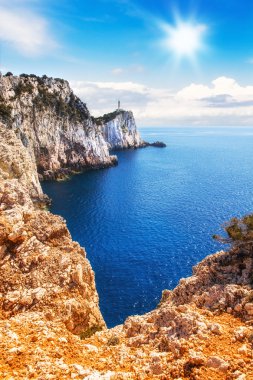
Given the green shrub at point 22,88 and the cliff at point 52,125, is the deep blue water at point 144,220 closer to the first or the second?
the cliff at point 52,125

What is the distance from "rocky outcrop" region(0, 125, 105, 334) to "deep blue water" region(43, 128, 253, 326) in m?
20.6

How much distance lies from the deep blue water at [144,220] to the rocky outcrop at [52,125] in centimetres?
1000

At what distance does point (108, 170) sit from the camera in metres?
144

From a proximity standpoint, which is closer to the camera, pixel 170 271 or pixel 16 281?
pixel 16 281

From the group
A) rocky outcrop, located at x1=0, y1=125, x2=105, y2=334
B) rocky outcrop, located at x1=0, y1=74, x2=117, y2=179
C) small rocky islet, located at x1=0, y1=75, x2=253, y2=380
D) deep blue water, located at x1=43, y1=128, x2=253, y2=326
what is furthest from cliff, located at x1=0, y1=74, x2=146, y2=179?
small rocky islet, located at x1=0, y1=75, x2=253, y2=380

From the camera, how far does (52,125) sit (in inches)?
4980

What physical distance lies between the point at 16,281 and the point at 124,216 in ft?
198

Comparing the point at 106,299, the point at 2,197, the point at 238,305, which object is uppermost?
the point at 2,197

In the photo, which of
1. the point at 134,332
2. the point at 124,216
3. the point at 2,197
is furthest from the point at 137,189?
the point at 134,332

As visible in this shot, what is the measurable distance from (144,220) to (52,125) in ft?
224

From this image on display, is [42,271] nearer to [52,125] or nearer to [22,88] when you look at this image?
[22,88]

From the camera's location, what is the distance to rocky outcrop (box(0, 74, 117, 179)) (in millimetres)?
107625

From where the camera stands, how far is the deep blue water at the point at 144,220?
5191 cm

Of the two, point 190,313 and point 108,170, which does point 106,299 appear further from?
point 108,170
